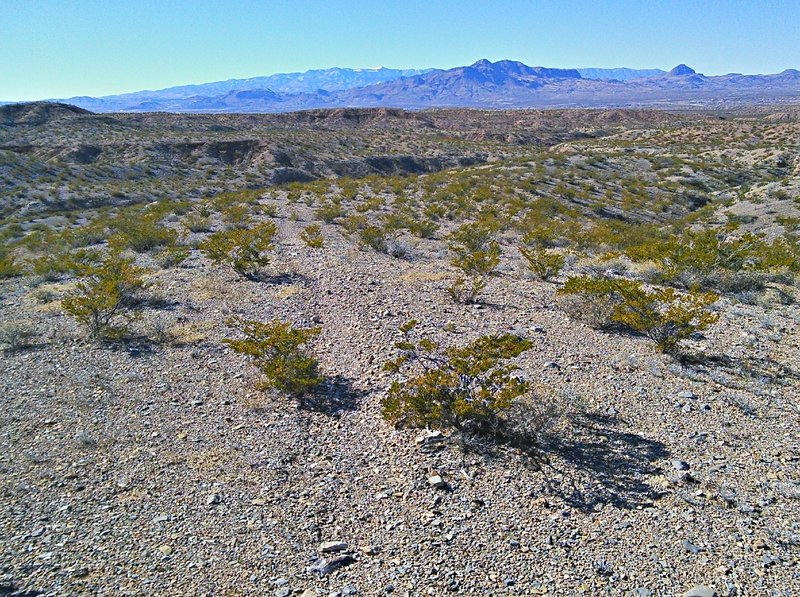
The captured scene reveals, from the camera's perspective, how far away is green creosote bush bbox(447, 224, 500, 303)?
Result: 11.1 metres

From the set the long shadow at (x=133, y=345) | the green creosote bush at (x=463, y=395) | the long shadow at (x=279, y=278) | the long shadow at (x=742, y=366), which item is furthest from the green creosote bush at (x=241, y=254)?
the long shadow at (x=742, y=366)

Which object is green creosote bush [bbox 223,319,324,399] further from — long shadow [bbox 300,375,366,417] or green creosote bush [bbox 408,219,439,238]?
green creosote bush [bbox 408,219,439,238]

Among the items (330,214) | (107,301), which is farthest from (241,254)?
(330,214)

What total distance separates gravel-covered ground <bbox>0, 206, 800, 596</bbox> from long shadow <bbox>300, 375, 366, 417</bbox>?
0.06 metres

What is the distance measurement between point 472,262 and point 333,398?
661cm

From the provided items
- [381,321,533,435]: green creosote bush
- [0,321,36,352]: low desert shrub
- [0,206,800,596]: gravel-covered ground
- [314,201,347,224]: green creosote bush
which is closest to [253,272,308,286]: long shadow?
[0,206,800,596]: gravel-covered ground

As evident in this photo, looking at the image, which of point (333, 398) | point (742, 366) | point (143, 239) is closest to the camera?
point (333, 398)

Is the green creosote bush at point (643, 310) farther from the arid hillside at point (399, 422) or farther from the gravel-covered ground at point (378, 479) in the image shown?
the gravel-covered ground at point (378, 479)

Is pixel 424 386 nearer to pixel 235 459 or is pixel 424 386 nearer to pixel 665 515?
pixel 235 459

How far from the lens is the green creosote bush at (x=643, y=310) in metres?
8.48

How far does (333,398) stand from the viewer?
7449 millimetres

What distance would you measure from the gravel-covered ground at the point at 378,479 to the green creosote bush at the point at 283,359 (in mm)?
273

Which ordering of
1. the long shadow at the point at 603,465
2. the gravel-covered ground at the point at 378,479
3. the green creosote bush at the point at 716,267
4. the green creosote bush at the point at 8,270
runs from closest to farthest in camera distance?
the gravel-covered ground at the point at 378,479
the long shadow at the point at 603,465
the green creosote bush at the point at 716,267
the green creosote bush at the point at 8,270

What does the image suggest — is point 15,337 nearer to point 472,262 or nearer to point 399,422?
point 399,422
